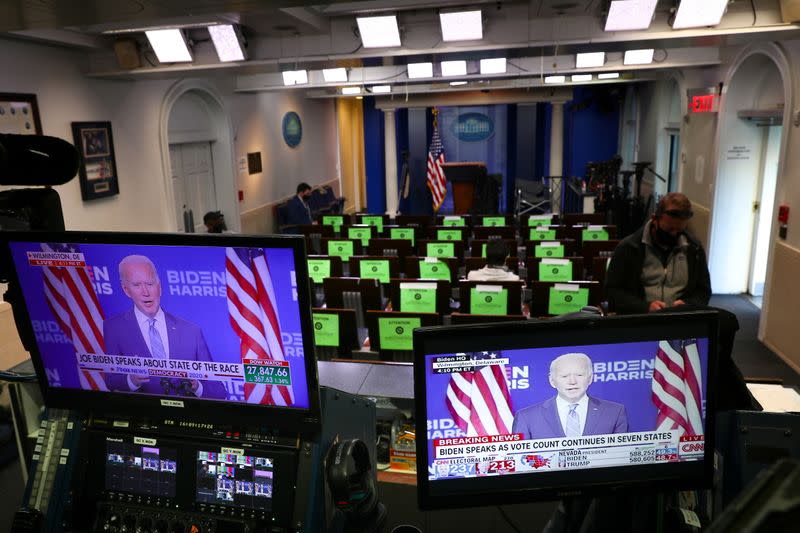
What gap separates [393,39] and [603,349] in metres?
4.57

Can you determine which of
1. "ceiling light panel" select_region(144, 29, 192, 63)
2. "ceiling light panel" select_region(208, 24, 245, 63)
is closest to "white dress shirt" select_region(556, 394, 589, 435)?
"ceiling light panel" select_region(208, 24, 245, 63)

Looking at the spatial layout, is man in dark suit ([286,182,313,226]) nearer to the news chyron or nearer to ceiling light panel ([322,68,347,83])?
ceiling light panel ([322,68,347,83])

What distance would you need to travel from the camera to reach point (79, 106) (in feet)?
21.3

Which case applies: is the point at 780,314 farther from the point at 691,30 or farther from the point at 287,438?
the point at 287,438

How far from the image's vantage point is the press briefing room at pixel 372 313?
1.28 metres

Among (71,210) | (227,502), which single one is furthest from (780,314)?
(71,210)

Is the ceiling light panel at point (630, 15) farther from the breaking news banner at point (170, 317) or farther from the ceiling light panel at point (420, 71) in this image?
the breaking news banner at point (170, 317)

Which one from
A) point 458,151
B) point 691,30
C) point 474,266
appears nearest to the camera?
point 691,30

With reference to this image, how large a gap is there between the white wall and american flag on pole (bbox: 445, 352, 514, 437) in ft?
19.9

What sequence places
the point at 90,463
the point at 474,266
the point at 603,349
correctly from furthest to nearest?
the point at 474,266 → the point at 90,463 → the point at 603,349

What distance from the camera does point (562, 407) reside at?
1.29 m

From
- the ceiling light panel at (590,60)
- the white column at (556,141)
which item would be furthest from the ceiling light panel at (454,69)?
the white column at (556,141)

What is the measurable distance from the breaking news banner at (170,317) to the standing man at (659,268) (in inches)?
107

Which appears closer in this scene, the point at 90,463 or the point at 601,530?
the point at 601,530
